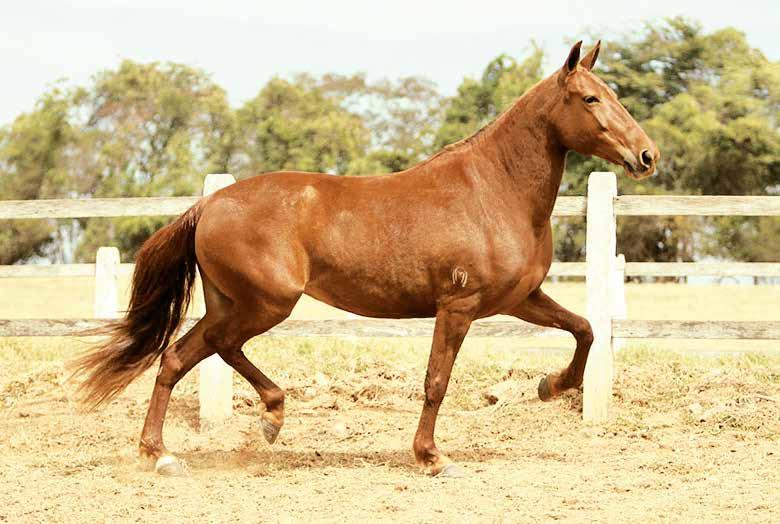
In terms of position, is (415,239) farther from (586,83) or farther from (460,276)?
(586,83)

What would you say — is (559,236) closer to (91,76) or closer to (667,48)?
(667,48)

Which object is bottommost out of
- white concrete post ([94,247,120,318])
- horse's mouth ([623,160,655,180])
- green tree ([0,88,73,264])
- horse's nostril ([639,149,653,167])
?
white concrete post ([94,247,120,318])

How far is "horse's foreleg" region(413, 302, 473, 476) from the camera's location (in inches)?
192

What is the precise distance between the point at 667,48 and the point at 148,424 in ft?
86.5

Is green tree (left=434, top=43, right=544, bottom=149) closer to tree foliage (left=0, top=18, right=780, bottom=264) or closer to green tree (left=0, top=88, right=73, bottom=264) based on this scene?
tree foliage (left=0, top=18, right=780, bottom=264)

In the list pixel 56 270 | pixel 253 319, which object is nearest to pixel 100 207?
pixel 253 319

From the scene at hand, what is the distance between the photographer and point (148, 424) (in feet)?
16.9

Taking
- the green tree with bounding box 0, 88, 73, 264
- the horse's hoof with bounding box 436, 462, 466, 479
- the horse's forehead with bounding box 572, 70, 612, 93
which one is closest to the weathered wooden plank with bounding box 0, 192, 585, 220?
the horse's forehead with bounding box 572, 70, 612, 93

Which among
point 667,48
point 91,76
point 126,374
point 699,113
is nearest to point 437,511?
point 126,374

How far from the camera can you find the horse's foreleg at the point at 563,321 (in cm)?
527

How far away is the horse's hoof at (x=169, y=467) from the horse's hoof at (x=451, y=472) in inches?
53.7

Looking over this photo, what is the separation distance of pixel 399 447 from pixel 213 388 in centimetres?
151

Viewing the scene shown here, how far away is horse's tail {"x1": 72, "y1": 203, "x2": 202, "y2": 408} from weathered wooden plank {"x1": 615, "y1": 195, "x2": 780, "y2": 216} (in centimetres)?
306

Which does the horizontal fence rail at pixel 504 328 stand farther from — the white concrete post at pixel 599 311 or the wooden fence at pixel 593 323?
the white concrete post at pixel 599 311
